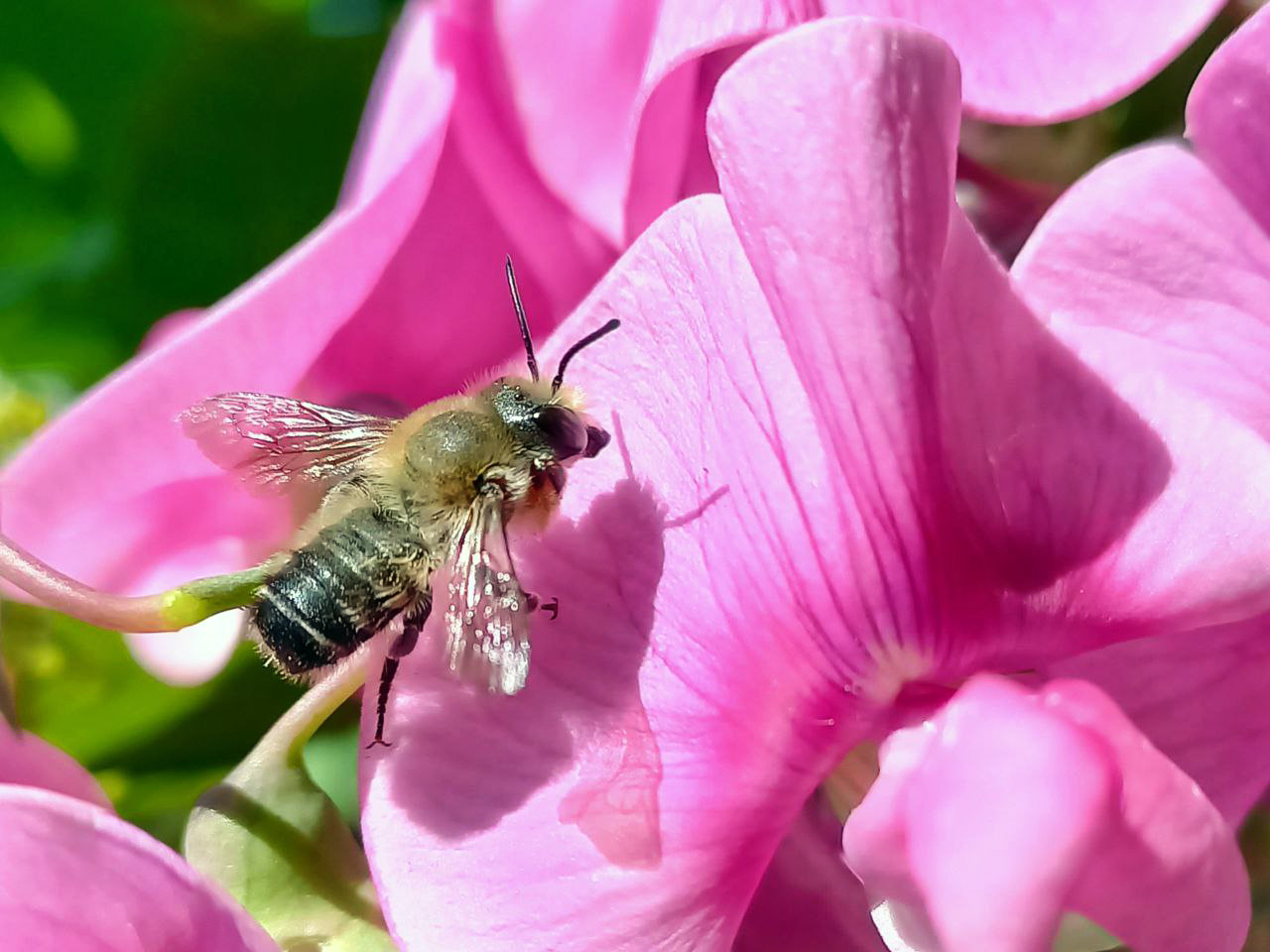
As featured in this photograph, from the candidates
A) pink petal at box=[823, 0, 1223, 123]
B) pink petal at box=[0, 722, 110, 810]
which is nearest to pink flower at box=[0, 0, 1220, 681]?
pink petal at box=[823, 0, 1223, 123]

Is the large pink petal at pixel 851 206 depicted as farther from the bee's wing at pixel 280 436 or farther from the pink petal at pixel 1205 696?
the bee's wing at pixel 280 436

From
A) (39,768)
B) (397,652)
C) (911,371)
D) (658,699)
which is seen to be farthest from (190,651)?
(911,371)

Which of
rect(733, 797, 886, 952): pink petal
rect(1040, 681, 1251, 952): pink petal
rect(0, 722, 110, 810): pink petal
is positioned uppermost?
rect(0, 722, 110, 810): pink petal

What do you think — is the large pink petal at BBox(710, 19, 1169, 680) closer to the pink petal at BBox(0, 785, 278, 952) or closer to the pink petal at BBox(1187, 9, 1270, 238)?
the pink petal at BBox(1187, 9, 1270, 238)

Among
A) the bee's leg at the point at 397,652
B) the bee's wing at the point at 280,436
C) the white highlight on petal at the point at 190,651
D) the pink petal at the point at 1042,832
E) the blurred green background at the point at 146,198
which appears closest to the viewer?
the pink petal at the point at 1042,832

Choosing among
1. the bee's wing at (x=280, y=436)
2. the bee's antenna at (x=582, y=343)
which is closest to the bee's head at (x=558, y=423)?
the bee's antenna at (x=582, y=343)

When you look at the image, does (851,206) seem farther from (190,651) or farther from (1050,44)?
(190,651)
